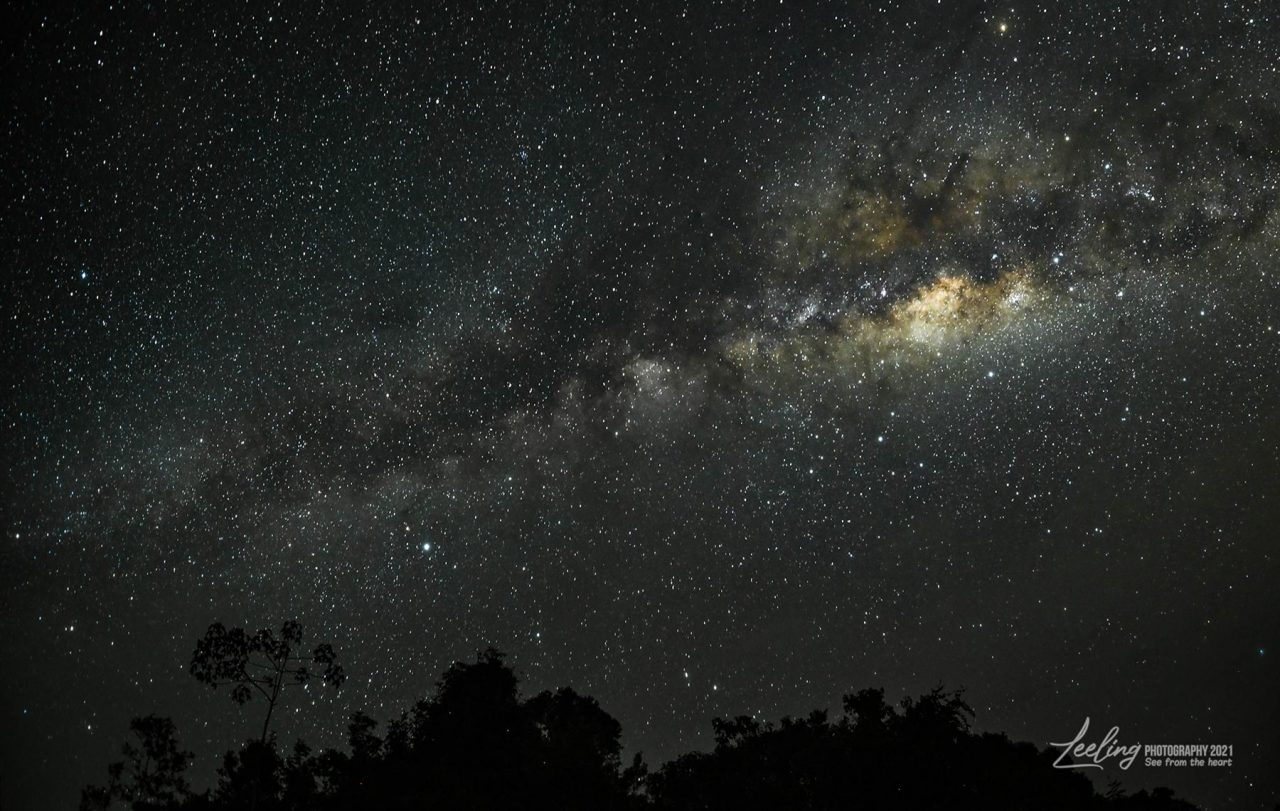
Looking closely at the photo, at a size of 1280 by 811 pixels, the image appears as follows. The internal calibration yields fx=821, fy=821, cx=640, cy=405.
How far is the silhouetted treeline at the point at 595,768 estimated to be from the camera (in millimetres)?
23203

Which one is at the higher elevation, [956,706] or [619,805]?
[956,706]

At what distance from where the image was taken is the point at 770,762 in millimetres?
29391

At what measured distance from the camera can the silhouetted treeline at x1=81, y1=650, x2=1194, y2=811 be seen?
23.2 m

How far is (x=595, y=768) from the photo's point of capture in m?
24.7

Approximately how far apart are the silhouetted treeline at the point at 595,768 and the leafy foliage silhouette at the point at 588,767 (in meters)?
0.05

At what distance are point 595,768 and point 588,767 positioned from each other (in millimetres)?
403

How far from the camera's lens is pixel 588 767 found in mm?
24359

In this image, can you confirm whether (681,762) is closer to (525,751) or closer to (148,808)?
(525,751)

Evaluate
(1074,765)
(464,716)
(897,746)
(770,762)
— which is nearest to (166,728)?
(464,716)

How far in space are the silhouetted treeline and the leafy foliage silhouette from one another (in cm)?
5

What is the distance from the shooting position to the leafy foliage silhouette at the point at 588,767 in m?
23.2

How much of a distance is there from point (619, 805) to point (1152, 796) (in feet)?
68.1

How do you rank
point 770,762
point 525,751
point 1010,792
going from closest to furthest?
point 1010,792 → point 525,751 → point 770,762

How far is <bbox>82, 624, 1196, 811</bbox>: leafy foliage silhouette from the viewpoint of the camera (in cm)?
2322
